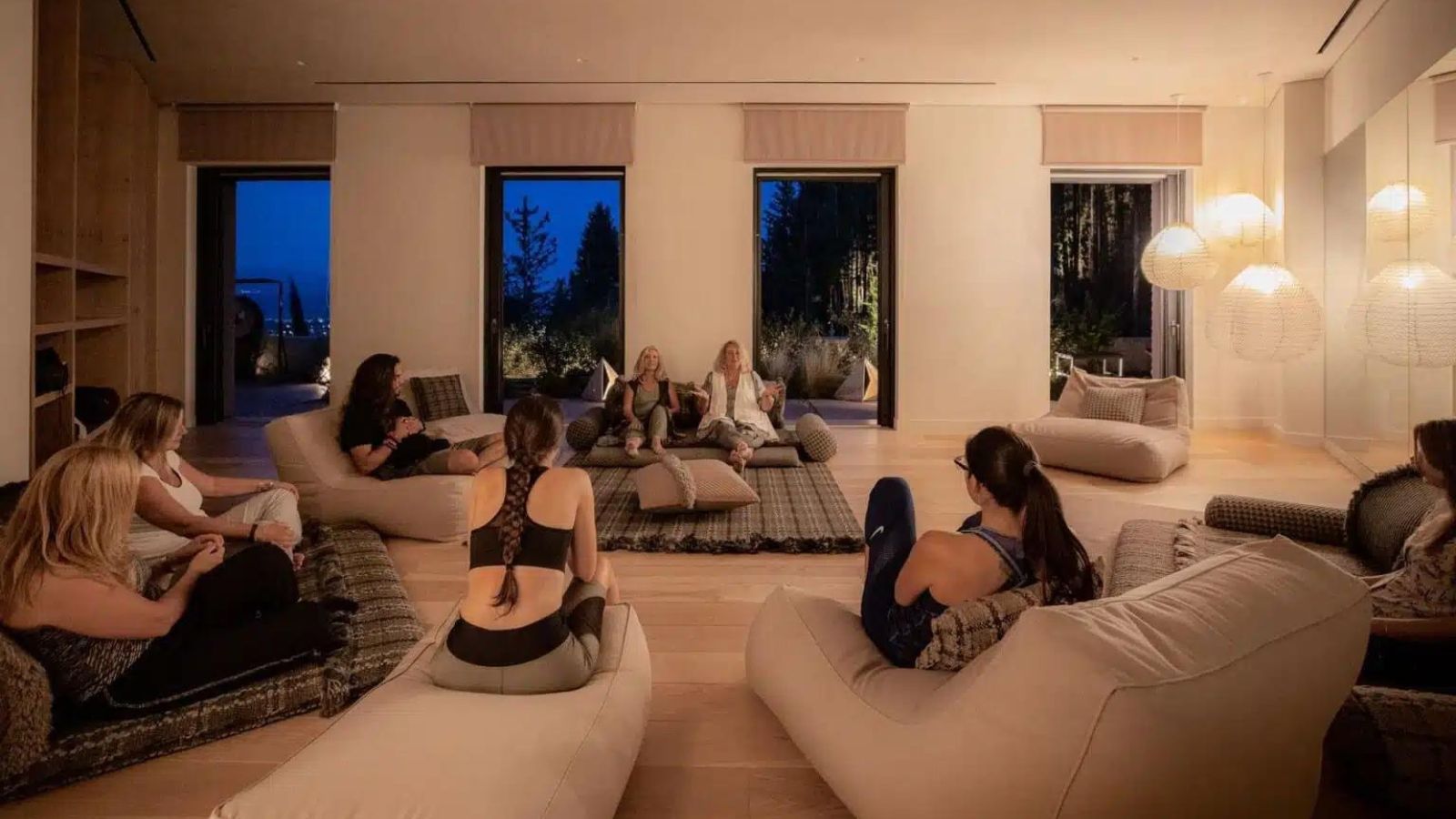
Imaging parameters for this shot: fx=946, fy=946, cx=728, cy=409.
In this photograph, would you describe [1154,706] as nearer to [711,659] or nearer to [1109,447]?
[711,659]

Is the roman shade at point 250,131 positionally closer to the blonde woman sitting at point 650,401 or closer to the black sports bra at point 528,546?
the blonde woman sitting at point 650,401

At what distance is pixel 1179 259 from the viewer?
8.22 m

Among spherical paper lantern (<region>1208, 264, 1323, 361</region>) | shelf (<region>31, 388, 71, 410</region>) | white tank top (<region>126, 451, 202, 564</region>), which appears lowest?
white tank top (<region>126, 451, 202, 564</region>)

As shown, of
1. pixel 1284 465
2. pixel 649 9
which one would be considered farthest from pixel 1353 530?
pixel 649 9

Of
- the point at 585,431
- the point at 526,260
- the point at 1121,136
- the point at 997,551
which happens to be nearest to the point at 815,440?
the point at 585,431

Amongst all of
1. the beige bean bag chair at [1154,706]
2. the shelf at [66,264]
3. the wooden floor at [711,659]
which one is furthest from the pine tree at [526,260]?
the beige bean bag chair at [1154,706]

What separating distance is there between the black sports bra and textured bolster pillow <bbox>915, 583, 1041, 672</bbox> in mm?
898

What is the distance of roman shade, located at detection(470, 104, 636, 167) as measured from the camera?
28.9 ft

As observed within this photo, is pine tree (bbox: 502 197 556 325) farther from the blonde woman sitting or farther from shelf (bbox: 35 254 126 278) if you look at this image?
shelf (bbox: 35 254 126 278)

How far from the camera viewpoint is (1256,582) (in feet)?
5.59

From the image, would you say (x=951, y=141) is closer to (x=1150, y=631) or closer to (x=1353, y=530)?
(x=1353, y=530)

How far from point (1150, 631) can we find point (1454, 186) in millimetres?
4887

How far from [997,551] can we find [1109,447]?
4.79m

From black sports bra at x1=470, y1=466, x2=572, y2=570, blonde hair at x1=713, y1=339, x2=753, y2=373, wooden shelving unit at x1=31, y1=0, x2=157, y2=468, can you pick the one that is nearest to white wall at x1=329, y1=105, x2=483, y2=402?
wooden shelving unit at x1=31, y1=0, x2=157, y2=468
